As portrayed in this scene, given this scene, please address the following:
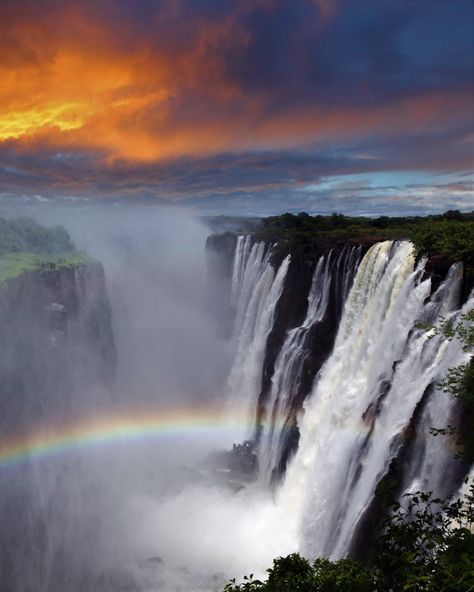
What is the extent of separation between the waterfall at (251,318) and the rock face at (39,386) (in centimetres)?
1191

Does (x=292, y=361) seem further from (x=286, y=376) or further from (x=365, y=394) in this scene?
(x=365, y=394)

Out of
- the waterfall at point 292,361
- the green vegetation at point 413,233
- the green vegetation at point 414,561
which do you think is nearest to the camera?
the green vegetation at point 414,561

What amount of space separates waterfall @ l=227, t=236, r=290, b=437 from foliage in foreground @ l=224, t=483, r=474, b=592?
24889mm

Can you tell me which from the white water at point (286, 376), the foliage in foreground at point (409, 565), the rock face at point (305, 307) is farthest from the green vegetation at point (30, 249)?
the foliage in foreground at point (409, 565)

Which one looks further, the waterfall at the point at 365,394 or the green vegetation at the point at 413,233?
the green vegetation at the point at 413,233

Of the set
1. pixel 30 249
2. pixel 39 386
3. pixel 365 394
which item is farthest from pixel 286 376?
pixel 30 249

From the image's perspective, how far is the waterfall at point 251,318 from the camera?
37.2 metres

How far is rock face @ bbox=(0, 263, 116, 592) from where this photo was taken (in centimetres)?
2378

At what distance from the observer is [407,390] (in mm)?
16422

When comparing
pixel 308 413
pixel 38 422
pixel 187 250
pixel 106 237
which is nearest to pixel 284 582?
pixel 308 413

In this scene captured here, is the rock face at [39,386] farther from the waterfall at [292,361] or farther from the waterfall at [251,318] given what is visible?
the waterfall at [292,361]

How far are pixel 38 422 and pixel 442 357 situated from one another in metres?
24.2

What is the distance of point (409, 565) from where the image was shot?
277 inches

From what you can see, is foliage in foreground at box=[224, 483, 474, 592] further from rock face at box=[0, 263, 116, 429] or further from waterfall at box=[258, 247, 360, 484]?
rock face at box=[0, 263, 116, 429]
